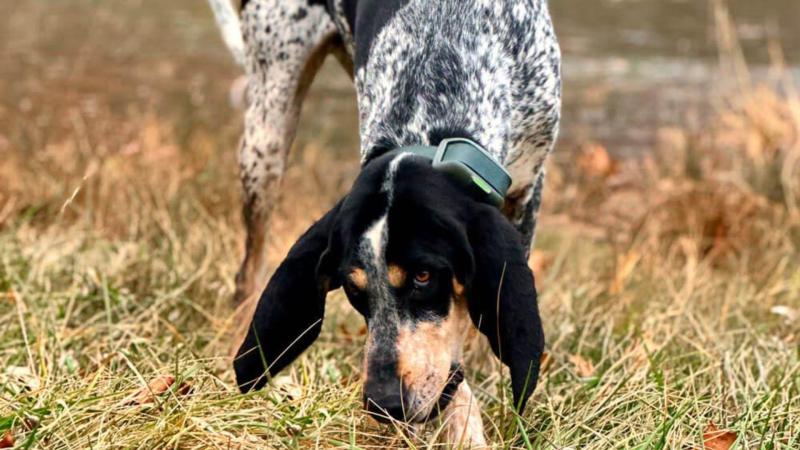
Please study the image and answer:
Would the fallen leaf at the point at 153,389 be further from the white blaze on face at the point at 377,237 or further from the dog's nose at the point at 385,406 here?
the white blaze on face at the point at 377,237

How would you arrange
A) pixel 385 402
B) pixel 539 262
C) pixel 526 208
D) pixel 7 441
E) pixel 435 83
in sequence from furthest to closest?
pixel 539 262, pixel 526 208, pixel 435 83, pixel 385 402, pixel 7 441

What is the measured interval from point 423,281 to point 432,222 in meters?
0.14

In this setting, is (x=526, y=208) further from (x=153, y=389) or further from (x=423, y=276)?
(x=153, y=389)

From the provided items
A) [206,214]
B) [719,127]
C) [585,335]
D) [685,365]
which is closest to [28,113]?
[206,214]

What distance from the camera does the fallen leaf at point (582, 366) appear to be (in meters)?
4.08

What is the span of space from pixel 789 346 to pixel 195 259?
2.25m

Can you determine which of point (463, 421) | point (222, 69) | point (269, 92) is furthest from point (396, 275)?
point (222, 69)

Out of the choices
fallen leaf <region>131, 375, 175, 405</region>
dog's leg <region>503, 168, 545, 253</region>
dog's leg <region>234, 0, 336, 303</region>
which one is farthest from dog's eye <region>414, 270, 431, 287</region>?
dog's leg <region>234, 0, 336, 303</region>

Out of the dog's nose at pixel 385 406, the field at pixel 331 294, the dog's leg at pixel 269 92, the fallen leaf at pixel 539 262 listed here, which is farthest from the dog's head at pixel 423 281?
the fallen leaf at pixel 539 262

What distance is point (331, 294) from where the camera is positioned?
4863 mm

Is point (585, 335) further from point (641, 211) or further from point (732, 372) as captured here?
point (641, 211)

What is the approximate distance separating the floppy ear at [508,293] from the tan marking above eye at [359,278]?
0.26m

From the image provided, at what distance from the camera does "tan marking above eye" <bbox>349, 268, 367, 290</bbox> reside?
318 centimetres

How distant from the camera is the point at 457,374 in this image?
3.33 metres
